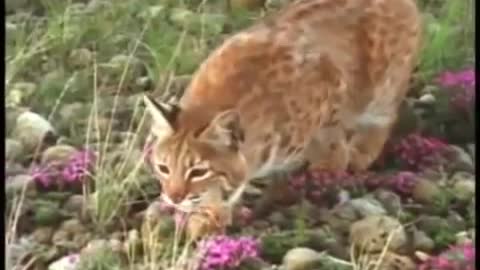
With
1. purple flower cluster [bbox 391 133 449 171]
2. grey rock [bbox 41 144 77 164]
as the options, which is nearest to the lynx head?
grey rock [bbox 41 144 77 164]

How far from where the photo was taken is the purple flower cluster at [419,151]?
1435 mm

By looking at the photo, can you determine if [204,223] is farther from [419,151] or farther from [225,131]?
[419,151]

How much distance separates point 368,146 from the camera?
144 centimetres

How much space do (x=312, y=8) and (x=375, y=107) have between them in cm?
17

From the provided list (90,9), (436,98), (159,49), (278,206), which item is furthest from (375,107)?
(90,9)

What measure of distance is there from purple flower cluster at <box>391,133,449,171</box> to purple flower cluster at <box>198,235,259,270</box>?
0.80 feet

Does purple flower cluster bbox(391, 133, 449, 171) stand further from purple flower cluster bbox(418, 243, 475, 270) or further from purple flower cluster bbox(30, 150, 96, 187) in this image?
purple flower cluster bbox(30, 150, 96, 187)

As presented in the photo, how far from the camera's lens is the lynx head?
54.4 inches

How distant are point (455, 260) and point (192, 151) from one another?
1.28ft

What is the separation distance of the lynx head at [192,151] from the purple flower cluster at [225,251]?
6 cm

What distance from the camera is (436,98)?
1454 mm

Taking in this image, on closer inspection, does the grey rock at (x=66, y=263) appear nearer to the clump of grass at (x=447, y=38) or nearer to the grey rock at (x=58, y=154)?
the grey rock at (x=58, y=154)

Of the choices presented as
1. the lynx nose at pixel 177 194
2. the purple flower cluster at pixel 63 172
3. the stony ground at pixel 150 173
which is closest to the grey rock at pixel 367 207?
the stony ground at pixel 150 173

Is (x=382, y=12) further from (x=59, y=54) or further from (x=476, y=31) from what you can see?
(x=59, y=54)
